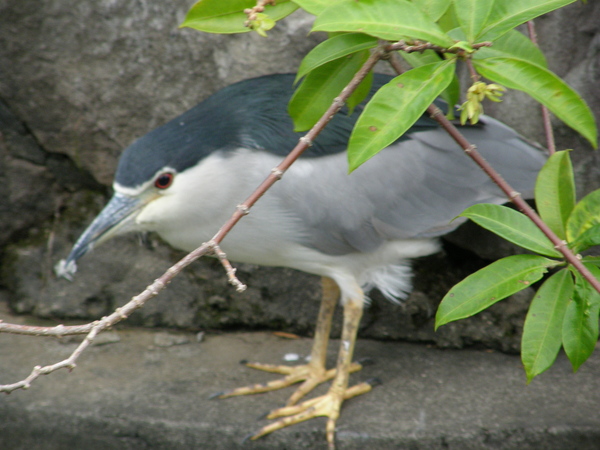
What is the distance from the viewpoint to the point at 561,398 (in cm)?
185

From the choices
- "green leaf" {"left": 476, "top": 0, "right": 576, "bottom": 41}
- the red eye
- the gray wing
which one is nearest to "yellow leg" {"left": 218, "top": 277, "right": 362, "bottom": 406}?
the gray wing

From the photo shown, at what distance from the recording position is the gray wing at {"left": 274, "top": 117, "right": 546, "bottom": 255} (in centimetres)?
177

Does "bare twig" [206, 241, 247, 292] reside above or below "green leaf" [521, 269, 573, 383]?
above

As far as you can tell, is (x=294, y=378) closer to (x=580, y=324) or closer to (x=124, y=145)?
(x=124, y=145)

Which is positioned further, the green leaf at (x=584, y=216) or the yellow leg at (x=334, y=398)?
the yellow leg at (x=334, y=398)

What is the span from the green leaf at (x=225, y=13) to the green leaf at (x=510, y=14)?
326 millimetres

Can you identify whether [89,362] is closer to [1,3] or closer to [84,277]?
[84,277]

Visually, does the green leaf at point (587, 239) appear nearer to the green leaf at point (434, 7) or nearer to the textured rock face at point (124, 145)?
the green leaf at point (434, 7)

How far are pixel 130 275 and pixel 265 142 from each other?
94 centimetres

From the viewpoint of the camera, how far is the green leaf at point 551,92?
91 centimetres

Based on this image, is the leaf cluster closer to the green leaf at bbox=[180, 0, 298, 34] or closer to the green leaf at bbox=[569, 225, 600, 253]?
the green leaf at bbox=[569, 225, 600, 253]

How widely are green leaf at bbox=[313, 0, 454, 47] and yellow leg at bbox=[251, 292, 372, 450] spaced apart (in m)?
1.13

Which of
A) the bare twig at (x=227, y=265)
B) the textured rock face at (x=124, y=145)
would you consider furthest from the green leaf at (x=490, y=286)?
the textured rock face at (x=124, y=145)

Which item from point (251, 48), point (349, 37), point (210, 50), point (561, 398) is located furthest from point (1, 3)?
point (561, 398)
